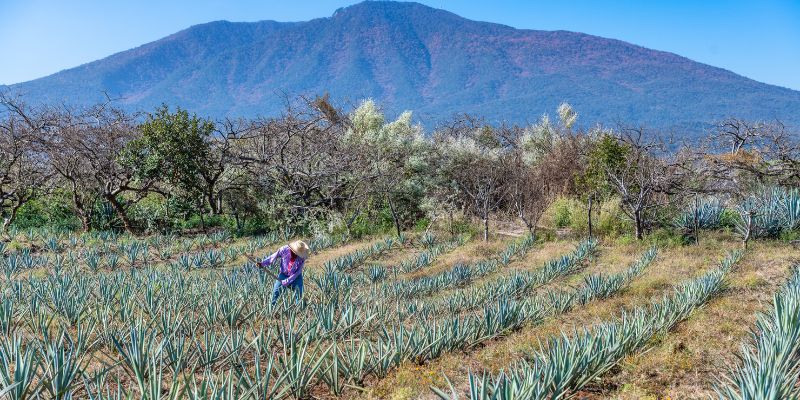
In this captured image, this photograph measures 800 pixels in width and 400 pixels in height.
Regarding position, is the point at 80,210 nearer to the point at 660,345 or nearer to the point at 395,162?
the point at 395,162

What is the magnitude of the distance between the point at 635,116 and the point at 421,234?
14563 cm

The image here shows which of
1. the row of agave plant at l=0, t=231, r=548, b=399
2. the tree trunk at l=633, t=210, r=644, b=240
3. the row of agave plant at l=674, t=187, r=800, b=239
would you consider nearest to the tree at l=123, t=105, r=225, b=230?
the row of agave plant at l=0, t=231, r=548, b=399

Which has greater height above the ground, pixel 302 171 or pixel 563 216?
pixel 302 171

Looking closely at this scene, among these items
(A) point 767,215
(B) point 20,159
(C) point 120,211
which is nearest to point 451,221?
(A) point 767,215

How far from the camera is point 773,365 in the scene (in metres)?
3.72

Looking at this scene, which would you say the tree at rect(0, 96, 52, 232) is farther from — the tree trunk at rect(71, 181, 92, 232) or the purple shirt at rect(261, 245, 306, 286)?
the purple shirt at rect(261, 245, 306, 286)

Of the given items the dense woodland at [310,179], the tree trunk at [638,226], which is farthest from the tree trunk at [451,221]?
the tree trunk at [638,226]

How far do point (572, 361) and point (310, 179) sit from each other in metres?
12.5

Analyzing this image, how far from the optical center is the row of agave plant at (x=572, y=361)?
335 centimetres

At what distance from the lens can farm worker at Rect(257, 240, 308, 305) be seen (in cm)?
695

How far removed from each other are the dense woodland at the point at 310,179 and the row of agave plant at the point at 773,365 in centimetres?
806

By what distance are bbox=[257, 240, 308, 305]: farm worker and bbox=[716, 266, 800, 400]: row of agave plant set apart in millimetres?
4780

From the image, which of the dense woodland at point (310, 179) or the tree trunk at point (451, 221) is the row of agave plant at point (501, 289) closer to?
the dense woodland at point (310, 179)

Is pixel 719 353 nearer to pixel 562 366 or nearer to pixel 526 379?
pixel 562 366
